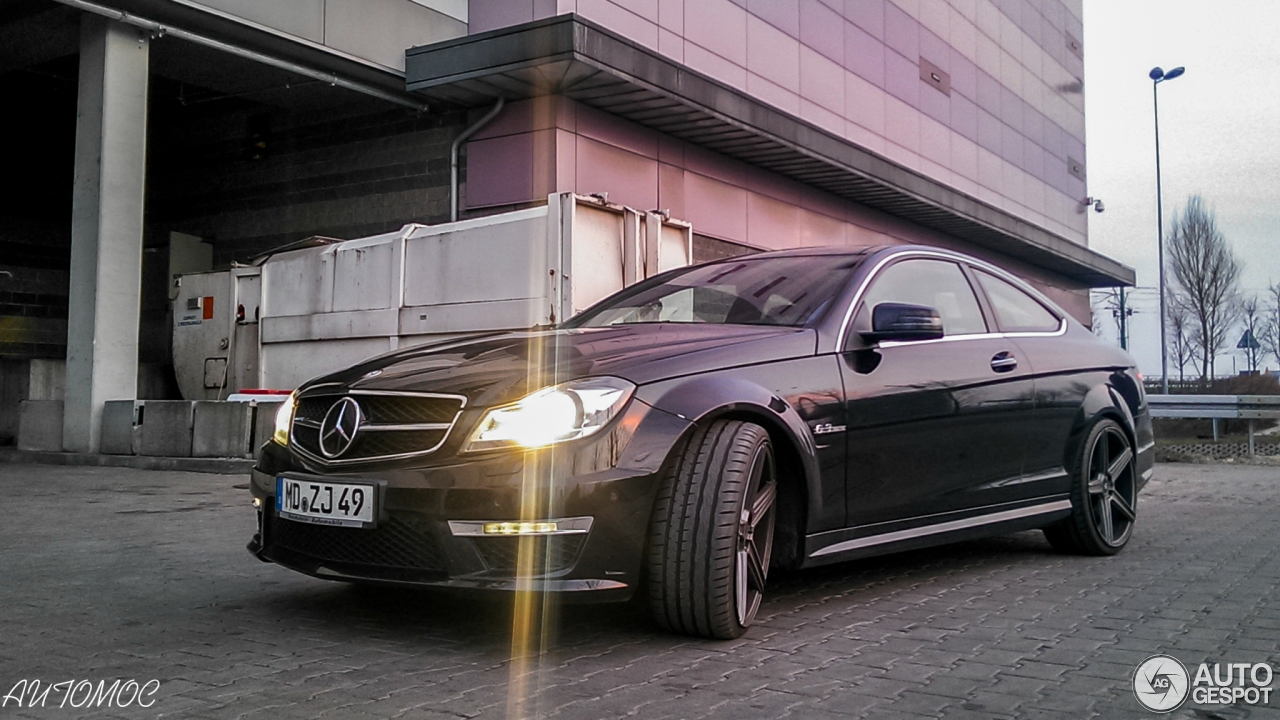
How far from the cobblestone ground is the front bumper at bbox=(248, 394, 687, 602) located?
248mm

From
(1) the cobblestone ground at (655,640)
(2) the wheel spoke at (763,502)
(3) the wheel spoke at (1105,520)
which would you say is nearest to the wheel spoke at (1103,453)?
(3) the wheel spoke at (1105,520)

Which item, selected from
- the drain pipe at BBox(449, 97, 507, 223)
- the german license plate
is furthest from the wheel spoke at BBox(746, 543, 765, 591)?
the drain pipe at BBox(449, 97, 507, 223)

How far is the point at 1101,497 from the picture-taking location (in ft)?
17.6

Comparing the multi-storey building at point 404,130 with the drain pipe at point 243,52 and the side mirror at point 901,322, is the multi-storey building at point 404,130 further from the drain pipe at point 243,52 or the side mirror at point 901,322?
the side mirror at point 901,322

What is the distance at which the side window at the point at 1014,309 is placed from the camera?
16.8 feet

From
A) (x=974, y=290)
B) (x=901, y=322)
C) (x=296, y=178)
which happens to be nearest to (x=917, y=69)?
(x=296, y=178)

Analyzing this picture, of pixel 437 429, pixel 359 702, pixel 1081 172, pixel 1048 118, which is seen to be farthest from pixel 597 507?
pixel 1081 172

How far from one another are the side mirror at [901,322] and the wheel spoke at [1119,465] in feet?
6.17

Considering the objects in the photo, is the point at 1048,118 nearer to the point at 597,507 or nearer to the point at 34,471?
the point at 34,471

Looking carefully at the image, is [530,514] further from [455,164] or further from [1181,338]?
[1181,338]

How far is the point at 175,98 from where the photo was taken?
17.1m

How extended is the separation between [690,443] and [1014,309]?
2506 millimetres

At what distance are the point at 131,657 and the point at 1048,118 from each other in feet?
106

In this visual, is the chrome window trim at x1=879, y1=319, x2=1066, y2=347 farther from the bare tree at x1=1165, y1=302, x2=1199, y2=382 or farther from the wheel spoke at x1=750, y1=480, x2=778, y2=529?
the bare tree at x1=1165, y1=302, x2=1199, y2=382
